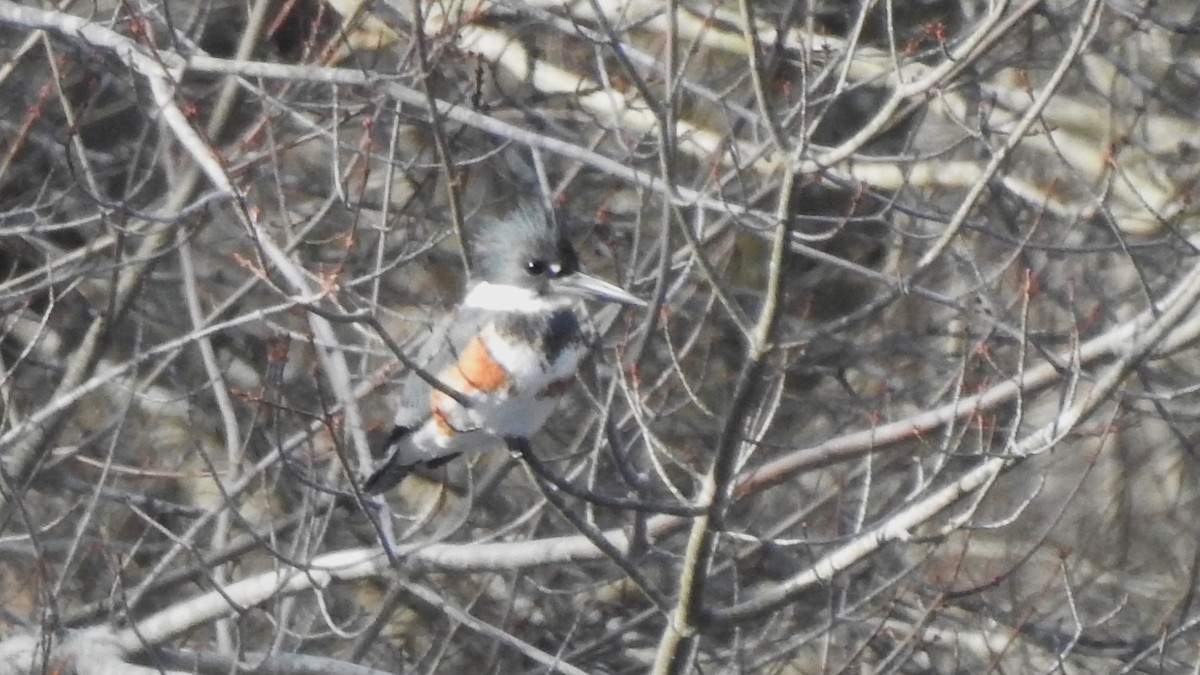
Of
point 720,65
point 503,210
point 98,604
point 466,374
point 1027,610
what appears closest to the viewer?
point 466,374

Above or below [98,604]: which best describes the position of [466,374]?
above

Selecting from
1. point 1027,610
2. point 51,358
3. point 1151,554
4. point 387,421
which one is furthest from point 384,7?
point 1151,554

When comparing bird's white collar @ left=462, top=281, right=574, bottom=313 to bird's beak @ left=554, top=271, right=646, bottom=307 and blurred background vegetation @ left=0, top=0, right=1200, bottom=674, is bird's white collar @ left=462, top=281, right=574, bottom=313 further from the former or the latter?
blurred background vegetation @ left=0, top=0, right=1200, bottom=674

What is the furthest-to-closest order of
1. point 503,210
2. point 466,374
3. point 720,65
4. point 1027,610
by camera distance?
point 720,65, point 503,210, point 1027,610, point 466,374

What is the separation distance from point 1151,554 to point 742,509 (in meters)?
1.80

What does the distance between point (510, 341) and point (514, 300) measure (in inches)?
4.6

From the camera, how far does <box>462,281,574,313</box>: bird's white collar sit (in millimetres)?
3718

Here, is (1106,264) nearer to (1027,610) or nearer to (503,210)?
(1027,610)

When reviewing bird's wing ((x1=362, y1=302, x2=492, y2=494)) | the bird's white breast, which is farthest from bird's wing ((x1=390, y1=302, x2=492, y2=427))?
the bird's white breast

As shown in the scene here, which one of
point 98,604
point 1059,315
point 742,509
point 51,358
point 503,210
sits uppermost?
point 1059,315

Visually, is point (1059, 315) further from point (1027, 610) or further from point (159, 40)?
point (159, 40)

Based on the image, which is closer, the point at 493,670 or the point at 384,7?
the point at 384,7

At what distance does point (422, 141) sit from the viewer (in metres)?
6.76

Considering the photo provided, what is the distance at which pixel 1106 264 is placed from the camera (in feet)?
22.8
